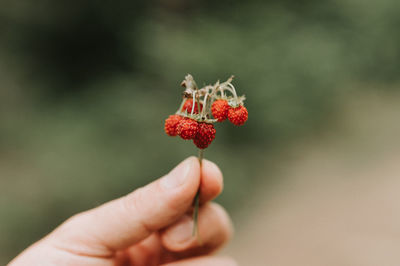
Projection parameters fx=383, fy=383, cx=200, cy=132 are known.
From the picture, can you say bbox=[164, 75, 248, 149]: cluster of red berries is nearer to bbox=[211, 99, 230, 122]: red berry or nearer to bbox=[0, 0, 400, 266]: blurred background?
bbox=[211, 99, 230, 122]: red berry

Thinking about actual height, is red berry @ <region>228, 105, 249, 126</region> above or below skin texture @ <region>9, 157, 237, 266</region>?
above

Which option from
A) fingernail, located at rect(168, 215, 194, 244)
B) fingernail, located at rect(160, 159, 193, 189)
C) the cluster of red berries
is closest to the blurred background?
fingernail, located at rect(168, 215, 194, 244)

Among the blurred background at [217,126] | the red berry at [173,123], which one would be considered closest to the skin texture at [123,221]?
the red berry at [173,123]

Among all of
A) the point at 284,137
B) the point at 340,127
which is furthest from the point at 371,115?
the point at 284,137

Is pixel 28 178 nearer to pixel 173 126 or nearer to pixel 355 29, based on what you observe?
pixel 173 126

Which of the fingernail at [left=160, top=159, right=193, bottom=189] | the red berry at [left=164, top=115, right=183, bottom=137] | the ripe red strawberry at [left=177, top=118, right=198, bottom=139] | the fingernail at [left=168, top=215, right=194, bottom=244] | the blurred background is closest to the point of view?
the ripe red strawberry at [left=177, top=118, right=198, bottom=139]

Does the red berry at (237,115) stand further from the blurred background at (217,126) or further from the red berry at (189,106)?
the blurred background at (217,126)

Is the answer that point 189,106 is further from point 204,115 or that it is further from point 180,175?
point 180,175
